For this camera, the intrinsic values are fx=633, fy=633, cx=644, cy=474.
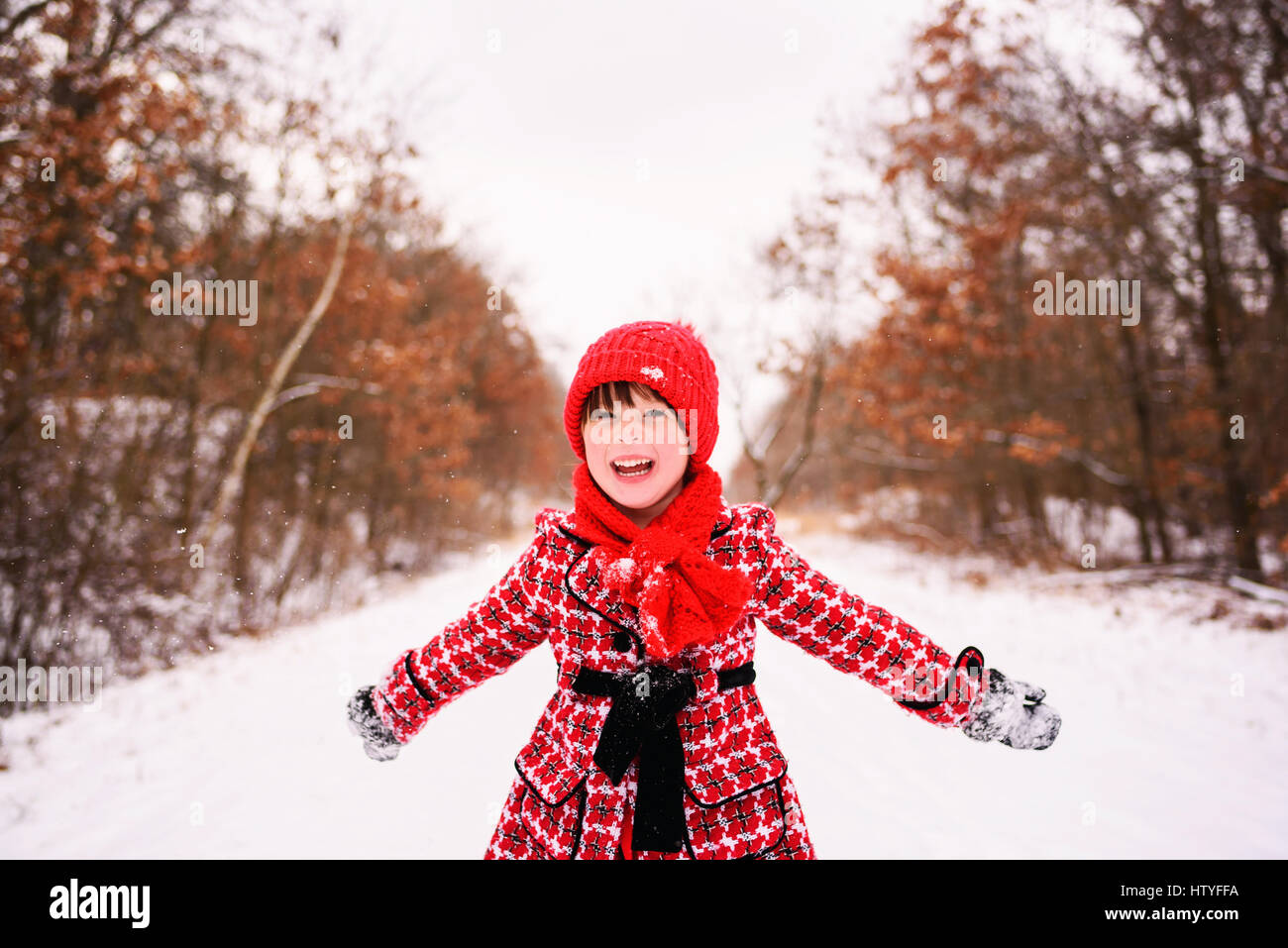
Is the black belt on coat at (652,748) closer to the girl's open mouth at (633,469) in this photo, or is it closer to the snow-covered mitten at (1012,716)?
the girl's open mouth at (633,469)

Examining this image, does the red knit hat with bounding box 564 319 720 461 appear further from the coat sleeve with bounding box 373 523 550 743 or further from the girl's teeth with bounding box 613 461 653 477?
the coat sleeve with bounding box 373 523 550 743

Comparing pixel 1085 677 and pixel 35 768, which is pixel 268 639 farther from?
pixel 1085 677

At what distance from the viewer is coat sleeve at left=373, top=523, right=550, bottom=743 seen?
4.85ft

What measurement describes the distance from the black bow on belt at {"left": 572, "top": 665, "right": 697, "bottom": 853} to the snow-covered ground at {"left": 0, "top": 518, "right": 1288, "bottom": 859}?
5.50 ft

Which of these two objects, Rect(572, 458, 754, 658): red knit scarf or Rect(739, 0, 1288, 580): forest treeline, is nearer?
Rect(572, 458, 754, 658): red knit scarf

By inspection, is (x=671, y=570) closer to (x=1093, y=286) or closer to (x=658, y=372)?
(x=658, y=372)

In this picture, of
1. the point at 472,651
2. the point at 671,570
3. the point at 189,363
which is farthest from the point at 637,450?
the point at 189,363

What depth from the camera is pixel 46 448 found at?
17.6 ft

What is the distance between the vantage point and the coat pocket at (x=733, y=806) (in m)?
1.32

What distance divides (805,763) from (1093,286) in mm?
10207

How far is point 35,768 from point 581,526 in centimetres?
440

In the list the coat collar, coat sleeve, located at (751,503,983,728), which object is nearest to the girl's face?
the coat collar

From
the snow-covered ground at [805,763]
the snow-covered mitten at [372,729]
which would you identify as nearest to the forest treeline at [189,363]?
the snow-covered ground at [805,763]

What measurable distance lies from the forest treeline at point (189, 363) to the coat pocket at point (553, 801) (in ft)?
19.8
